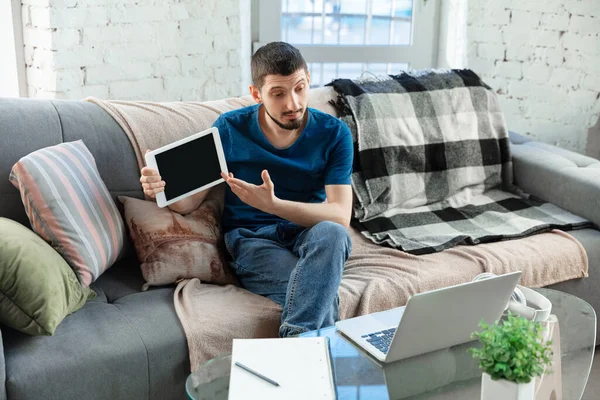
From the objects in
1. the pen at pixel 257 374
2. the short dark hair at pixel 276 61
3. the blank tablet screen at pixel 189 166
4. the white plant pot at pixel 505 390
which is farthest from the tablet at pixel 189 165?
the white plant pot at pixel 505 390

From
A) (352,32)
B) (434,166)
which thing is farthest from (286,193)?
(352,32)

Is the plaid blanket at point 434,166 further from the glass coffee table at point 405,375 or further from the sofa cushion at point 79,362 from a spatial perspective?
the sofa cushion at point 79,362

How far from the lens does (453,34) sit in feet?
12.1

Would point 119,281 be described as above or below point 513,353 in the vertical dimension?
below

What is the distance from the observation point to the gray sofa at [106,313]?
1604 millimetres

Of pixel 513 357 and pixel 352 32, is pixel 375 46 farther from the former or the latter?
→ pixel 513 357

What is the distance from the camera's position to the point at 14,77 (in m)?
2.88

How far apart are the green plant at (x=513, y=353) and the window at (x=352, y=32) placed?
252cm

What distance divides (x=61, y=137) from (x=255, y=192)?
609 mm

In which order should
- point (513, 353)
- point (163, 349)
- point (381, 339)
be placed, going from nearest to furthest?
point (513, 353) → point (381, 339) → point (163, 349)

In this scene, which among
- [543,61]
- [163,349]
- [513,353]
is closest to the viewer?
[513,353]

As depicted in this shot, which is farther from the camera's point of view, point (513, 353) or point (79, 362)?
point (79, 362)

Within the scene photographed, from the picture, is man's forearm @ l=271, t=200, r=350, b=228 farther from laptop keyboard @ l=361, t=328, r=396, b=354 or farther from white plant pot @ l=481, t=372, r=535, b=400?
white plant pot @ l=481, t=372, r=535, b=400

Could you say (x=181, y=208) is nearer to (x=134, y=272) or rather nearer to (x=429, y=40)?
(x=134, y=272)
